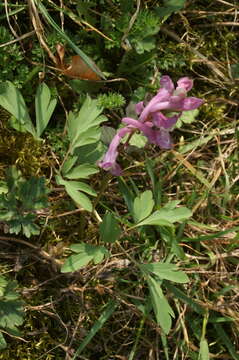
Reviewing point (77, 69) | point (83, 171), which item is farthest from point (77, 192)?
point (77, 69)

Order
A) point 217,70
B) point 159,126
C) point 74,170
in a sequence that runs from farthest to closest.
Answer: point 217,70 → point 74,170 → point 159,126

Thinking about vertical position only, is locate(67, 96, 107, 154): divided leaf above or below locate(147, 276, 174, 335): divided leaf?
above

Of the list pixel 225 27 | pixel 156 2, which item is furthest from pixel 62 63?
pixel 225 27

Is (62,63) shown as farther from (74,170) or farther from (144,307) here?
(144,307)

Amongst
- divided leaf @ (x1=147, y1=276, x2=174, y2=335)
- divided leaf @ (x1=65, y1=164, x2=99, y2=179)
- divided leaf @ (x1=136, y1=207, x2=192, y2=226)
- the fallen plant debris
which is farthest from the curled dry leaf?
divided leaf @ (x1=147, y1=276, x2=174, y2=335)

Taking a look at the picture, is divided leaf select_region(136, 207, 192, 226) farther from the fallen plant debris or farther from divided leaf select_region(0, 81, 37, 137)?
divided leaf select_region(0, 81, 37, 137)

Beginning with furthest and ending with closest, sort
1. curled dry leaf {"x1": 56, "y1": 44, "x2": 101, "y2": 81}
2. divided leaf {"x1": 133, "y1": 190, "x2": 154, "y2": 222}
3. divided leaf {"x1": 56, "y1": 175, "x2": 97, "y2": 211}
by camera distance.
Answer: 1. curled dry leaf {"x1": 56, "y1": 44, "x2": 101, "y2": 81}
2. divided leaf {"x1": 133, "y1": 190, "x2": 154, "y2": 222}
3. divided leaf {"x1": 56, "y1": 175, "x2": 97, "y2": 211}

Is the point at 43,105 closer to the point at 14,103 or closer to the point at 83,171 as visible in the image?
the point at 14,103

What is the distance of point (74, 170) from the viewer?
188 centimetres

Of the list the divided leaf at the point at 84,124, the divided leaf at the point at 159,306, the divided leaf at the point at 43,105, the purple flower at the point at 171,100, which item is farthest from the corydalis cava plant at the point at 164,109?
the divided leaf at the point at 159,306

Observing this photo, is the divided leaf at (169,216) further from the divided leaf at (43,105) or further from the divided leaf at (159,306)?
the divided leaf at (43,105)

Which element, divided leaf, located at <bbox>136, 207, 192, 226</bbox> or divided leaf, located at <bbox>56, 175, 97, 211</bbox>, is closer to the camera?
divided leaf, located at <bbox>56, 175, 97, 211</bbox>

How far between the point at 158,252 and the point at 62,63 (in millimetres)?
904

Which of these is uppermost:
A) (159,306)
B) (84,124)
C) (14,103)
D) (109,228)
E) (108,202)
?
(14,103)
